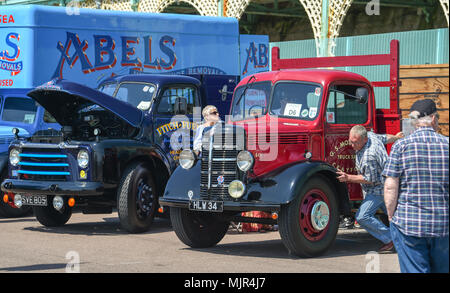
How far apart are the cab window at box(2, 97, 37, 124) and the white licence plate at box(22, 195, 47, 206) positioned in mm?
3044

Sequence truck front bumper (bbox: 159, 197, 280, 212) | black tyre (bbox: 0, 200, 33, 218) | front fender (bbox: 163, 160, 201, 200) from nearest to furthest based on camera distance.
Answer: truck front bumper (bbox: 159, 197, 280, 212)
front fender (bbox: 163, 160, 201, 200)
black tyre (bbox: 0, 200, 33, 218)

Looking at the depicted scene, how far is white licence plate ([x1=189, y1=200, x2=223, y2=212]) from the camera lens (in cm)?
915

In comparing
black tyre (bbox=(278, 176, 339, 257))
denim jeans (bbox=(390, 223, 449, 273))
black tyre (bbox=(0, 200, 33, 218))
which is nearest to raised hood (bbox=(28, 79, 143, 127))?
black tyre (bbox=(0, 200, 33, 218))

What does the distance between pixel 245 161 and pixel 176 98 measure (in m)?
3.38

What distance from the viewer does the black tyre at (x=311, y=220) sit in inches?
350

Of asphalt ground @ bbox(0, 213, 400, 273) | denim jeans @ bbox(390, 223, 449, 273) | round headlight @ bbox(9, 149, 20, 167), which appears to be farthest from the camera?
round headlight @ bbox(9, 149, 20, 167)

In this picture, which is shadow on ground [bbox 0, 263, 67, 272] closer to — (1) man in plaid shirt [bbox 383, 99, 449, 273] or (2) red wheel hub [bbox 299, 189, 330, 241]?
(2) red wheel hub [bbox 299, 189, 330, 241]

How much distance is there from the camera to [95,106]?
40.0 ft

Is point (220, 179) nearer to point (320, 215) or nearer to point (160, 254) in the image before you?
point (160, 254)

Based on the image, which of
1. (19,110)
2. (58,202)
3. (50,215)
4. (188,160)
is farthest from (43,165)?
(19,110)
